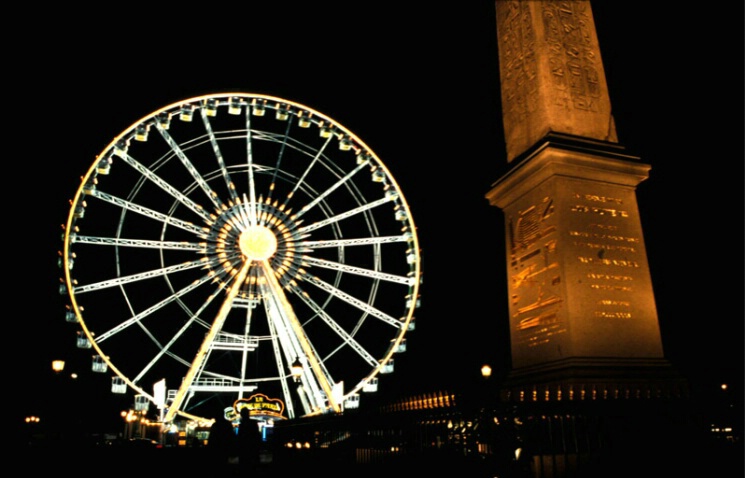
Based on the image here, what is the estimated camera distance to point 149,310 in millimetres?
21828

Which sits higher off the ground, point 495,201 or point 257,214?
point 257,214

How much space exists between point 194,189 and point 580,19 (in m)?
15.2

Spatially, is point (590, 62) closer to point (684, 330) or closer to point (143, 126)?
point (143, 126)

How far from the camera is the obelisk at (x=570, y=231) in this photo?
9.11 m

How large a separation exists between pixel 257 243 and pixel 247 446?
13936 millimetres

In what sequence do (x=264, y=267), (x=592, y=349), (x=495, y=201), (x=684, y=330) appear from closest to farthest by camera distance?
(x=592, y=349)
(x=495, y=201)
(x=264, y=267)
(x=684, y=330)

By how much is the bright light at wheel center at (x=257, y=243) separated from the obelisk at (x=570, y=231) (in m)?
12.8

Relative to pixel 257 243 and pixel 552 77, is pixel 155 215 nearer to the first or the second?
pixel 257 243

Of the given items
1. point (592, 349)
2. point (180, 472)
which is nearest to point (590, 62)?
point (592, 349)

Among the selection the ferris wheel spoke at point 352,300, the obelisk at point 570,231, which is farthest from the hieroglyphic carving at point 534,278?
the ferris wheel spoke at point 352,300

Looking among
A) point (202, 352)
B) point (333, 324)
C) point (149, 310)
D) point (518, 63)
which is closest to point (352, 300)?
point (333, 324)

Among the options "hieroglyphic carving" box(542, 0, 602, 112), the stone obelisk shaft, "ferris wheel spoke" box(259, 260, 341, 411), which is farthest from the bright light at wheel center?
"hieroglyphic carving" box(542, 0, 602, 112)

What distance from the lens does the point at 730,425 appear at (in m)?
7.91

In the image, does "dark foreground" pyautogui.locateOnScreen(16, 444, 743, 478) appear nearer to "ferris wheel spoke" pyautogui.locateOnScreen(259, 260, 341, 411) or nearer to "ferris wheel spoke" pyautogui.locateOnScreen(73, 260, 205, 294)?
"ferris wheel spoke" pyautogui.locateOnScreen(73, 260, 205, 294)
